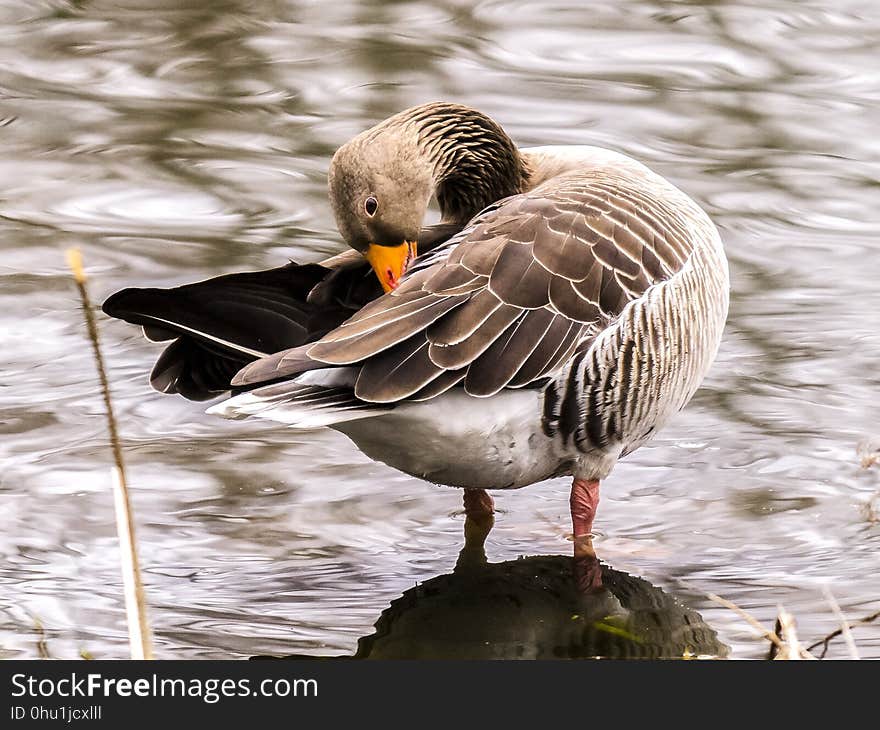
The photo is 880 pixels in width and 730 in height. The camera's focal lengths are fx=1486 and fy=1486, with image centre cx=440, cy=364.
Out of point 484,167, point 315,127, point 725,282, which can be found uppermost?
point 484,167

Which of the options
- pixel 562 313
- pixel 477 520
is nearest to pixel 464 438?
pixel 562 313

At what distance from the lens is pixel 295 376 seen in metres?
4.53

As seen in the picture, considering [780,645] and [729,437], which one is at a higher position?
[780,645]

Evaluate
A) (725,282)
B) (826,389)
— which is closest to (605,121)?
(826,389)

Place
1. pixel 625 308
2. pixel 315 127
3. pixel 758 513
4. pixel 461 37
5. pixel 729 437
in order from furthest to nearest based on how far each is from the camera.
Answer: pixel 461 37
pixel 315 127
pixel 729 437
pixel 758 513
pixel 625 308

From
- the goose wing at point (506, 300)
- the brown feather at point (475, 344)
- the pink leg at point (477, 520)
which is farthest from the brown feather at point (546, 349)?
the pink leg at point (477, 520)

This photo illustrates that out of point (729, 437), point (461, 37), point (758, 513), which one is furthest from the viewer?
point (461, 37)

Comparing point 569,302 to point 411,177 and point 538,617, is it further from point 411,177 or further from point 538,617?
point 538,617

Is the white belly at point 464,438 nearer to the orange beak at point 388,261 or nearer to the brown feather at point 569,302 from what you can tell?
the brown feather at point 569,302

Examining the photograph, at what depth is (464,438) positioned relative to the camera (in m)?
4.78

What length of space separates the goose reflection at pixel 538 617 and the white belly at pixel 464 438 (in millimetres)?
409

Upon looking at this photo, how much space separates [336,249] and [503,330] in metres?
3.78

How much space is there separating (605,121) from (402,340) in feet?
19.6

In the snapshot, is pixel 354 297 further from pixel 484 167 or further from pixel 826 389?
pixel 826 389
